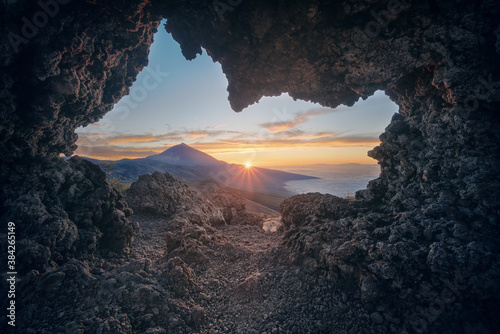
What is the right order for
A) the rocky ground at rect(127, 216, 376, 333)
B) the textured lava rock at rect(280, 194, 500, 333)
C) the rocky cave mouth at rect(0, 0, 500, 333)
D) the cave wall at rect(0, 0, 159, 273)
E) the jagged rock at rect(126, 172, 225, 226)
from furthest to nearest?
1. the jagged rock at rect(126, 172, 225, 226)
2. the cave wall at rect(0, 0, 159, 273)
3. the rocky ground at rect(127, 216, 376, 333)
4. the rocky cave mouth at rect(0, 0, 500, 333)
5. the textured lava rock at rect(280, 194, 500, 333)

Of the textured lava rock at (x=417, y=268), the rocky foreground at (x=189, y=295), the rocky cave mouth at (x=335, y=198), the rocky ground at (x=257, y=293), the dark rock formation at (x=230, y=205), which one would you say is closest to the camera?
the textured lava rock at (x=417, y=268)

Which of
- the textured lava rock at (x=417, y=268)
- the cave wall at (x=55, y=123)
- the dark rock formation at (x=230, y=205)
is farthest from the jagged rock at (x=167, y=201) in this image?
the textured lava rock at (x=417, y=268)

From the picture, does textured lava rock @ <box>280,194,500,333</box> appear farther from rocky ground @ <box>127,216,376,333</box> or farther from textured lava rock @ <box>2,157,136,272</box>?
textured lava rock @ <box>2,157,136,272</box>

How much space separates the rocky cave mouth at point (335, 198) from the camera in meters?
5.54

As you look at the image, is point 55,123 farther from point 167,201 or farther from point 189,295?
point 189,295

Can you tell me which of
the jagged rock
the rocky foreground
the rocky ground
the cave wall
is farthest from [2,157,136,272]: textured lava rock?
the jagged rock

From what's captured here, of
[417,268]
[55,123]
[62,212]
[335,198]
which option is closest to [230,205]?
[335,198]

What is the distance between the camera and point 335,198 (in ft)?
35.7

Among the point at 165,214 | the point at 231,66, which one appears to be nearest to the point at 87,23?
the point at 231,66

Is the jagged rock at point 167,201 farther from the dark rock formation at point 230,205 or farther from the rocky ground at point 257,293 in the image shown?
the rocky ground at point 257,293

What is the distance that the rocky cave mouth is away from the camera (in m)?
5.54

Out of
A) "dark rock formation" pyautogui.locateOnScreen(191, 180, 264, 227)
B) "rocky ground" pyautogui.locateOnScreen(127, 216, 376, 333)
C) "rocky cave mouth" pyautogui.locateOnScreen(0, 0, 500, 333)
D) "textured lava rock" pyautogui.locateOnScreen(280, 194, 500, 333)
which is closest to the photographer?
"textured lava rock" pyautogui.locateOnScreen(280, 194, 500, 333)

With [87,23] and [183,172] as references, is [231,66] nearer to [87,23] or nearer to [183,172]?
[87,23]

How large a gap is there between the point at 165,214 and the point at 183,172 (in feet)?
393
